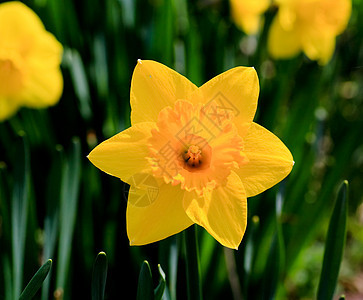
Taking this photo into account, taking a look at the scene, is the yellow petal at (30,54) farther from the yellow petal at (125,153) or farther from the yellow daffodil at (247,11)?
the yellow daffodil at (247,11)

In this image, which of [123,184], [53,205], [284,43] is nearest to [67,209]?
[53,205]

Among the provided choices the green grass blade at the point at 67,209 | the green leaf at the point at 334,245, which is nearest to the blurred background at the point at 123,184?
the green grass blade at the point at 67,209

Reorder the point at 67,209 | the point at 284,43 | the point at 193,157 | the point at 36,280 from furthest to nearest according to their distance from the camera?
the point at 284,43 < the point at 67,209 < the point at 193,157 < the point at 36,280

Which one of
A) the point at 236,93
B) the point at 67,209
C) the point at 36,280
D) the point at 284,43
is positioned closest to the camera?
the point at 36,280

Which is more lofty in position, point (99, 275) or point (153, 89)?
point (153, 89)

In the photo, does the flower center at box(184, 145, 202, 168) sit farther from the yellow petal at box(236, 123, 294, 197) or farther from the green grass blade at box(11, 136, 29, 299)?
the green grass blade at box(11, 136, 29, 299)

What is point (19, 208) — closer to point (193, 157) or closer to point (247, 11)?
point (193, 157)
